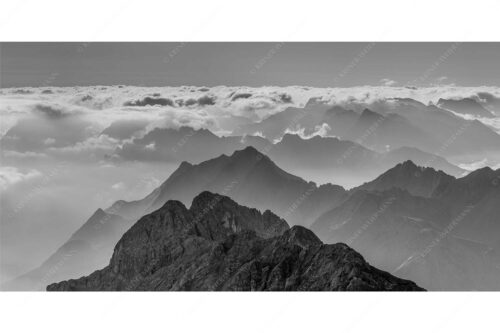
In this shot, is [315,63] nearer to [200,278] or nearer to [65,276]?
[200,278]

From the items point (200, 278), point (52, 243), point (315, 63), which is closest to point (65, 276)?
point (52, 243)

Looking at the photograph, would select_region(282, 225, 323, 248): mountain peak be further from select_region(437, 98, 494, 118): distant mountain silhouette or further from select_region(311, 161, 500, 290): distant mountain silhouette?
select_region(437, 98, 494, 118): distant mountain silhouette

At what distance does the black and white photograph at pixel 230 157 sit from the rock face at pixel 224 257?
0.13 meters

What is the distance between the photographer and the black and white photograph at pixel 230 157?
6525cm

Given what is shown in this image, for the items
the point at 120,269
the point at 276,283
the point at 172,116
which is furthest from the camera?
the point at 172,116

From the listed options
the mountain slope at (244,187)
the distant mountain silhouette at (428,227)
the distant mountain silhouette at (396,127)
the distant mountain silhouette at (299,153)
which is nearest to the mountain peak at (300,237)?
the mountain slope at (244,187)

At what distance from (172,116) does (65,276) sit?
12.9 meters

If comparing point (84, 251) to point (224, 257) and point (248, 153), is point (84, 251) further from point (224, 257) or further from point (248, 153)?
point (248, 153)

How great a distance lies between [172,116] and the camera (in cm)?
6938

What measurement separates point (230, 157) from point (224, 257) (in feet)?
27.4

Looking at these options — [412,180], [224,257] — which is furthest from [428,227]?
[224,257]

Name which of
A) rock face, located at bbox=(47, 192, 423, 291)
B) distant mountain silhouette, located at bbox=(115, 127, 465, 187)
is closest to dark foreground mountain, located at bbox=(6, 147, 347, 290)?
distant mountain silhouette, located at bbox=(115, 127, 465, 187)

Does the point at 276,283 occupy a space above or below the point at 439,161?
below

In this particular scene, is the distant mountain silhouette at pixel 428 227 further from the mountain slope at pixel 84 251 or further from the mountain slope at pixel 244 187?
the mountain slope at pixel 84 251
